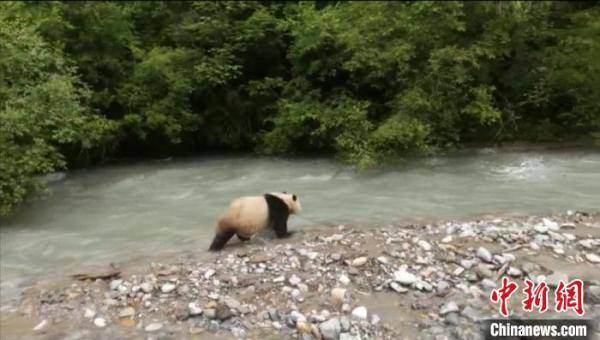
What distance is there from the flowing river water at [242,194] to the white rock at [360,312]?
258cm

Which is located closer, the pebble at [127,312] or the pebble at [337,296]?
the pebble at [337,296]

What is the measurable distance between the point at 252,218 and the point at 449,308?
3005 millimetres

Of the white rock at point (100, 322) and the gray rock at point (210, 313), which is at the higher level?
the gray rock at point (210, 313)

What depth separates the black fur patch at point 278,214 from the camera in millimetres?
7805

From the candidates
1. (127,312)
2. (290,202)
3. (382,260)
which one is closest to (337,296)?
(382,260)

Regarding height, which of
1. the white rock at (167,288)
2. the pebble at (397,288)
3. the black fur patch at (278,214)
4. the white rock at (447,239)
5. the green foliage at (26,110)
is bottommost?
the pebble at (397,288)

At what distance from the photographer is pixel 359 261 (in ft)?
21.9

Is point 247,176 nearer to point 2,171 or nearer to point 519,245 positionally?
point 2,171

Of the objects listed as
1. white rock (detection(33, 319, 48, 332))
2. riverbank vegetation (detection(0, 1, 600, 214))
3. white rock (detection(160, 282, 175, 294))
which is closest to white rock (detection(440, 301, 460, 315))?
white rock (detection(160, 282, 175, 294))

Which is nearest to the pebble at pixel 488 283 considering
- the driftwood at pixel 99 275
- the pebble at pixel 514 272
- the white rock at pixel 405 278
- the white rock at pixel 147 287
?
the pebble at pixel 514 272

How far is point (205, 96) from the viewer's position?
51.6ft

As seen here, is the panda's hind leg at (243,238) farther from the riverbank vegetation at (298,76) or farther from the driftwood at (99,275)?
the riverbank vegetation at (298,76)

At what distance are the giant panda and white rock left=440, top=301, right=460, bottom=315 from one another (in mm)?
2811

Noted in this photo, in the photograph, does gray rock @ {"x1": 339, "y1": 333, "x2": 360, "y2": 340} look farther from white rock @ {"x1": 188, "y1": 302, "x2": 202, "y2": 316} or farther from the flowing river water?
the flowing river water
